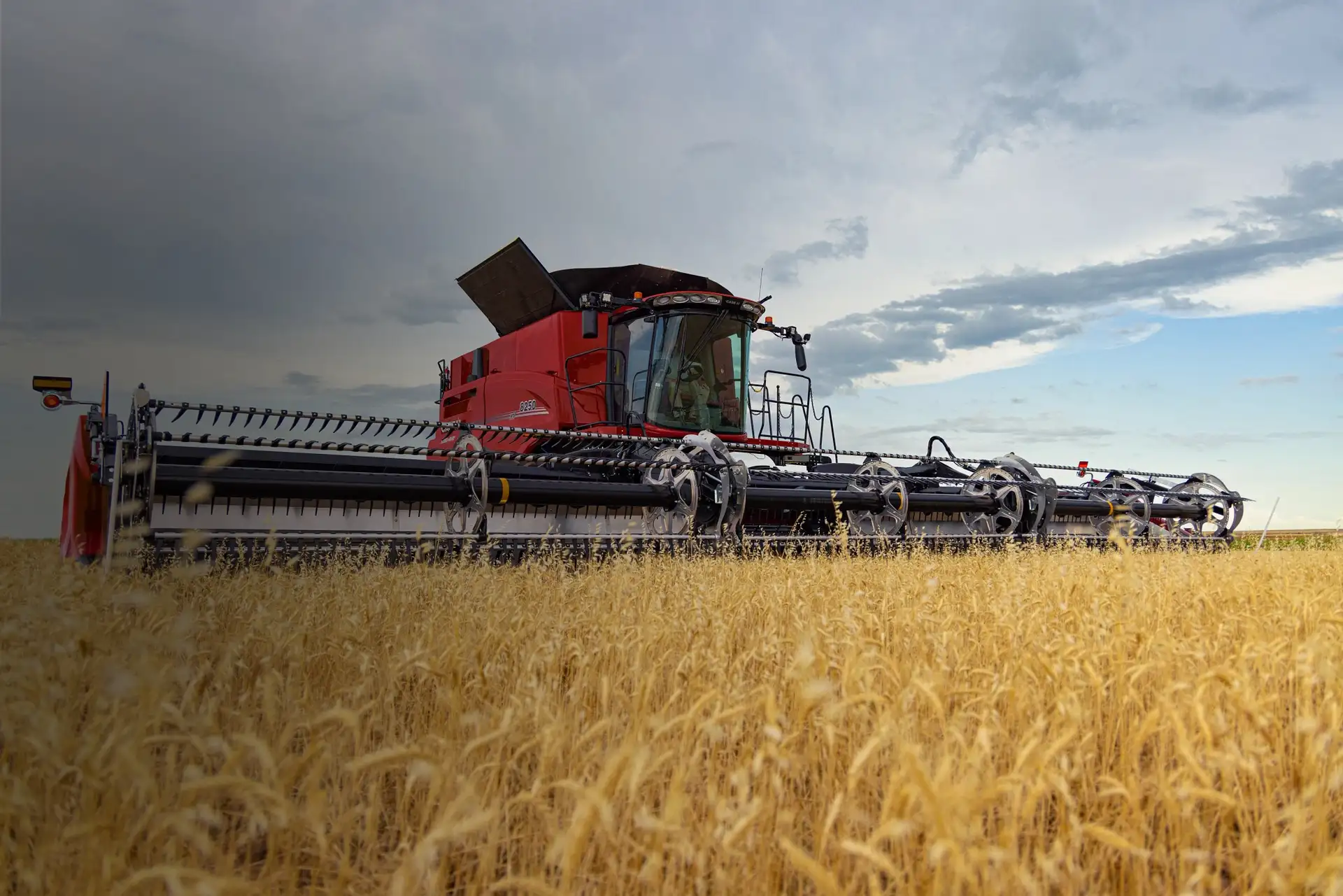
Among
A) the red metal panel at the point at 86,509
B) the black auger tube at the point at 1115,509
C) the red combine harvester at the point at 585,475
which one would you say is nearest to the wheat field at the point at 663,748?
the red combine harvester at the point at 585,475

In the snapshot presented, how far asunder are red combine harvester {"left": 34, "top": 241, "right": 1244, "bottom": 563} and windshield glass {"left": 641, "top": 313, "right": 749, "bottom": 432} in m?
0.02

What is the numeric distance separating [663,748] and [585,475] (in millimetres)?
5559

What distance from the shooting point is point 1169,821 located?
1790mm

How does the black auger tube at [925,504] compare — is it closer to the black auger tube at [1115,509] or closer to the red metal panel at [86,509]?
the black auger tube at [1115,509]

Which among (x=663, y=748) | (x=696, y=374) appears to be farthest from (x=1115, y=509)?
(x=663, y=748)

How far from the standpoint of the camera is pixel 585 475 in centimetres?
752

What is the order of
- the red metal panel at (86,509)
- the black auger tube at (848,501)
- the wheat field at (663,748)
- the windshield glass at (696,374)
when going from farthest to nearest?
the windshield glass at (696,374), the black auger tube at (848,501), the red metal panel at (86,509), the wheat field at (663,748)

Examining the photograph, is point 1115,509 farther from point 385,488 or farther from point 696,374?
point 385,488

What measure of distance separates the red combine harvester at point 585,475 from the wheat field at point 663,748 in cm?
58

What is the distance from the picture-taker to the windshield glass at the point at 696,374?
30.4 ft

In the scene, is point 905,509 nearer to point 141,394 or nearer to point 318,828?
point 141,394

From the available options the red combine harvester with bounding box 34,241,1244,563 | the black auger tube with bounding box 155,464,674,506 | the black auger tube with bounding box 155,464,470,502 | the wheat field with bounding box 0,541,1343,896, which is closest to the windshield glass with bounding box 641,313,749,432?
the red combine harvester with bounding box 34,241,1244,563

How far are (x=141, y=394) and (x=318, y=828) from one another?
5.44m

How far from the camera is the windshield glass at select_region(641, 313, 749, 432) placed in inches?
364
